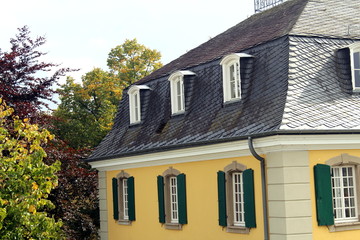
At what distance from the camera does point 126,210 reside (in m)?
25.6

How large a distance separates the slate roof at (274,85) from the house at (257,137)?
0.11ft

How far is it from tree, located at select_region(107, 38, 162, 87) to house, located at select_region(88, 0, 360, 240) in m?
16.7

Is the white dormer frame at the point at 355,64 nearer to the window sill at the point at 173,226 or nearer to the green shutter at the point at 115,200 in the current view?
the window sill at the point at 173,226

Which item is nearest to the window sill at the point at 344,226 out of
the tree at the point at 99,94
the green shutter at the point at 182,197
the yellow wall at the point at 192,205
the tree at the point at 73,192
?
the yellow wall at the point at 192,205

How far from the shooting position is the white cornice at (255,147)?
16.5 metres

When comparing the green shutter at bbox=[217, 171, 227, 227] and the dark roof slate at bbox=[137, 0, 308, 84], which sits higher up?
the dark roof slate at bbox=[137, 0, 308, 84]

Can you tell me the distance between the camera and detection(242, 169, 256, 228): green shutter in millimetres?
17766

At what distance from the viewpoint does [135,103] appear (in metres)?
25.9

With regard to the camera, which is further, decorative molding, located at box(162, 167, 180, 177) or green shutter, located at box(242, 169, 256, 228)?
decorative molding, located at box(162, 167, 180, 177)

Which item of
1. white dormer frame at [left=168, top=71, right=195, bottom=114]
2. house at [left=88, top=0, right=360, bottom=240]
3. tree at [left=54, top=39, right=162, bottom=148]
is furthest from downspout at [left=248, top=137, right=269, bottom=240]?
tree at [left=54, top=39, right=162, bottom=148]

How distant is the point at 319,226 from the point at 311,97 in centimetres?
293

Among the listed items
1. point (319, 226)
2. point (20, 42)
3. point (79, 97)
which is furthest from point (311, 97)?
point (79, 97)

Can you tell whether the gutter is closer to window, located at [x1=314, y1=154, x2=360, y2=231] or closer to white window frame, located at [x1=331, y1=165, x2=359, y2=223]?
window, located at [x1=314, y1=154, x2=360, y2=231]

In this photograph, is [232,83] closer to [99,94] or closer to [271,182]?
[271,182]
